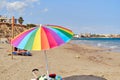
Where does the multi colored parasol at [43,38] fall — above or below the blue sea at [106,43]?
above

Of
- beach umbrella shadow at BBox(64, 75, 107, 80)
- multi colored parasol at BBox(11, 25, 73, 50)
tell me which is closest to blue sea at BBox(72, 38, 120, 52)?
beach umbrella shadow at BBox(64, 75, 107, 80)

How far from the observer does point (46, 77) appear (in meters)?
7.73

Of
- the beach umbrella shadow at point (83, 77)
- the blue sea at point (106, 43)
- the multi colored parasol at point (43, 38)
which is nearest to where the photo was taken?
the multi colored parasol at point (43, 38)

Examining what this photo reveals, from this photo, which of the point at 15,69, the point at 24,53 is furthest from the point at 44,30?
the point at 24,53

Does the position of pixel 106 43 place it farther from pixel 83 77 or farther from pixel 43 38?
pixel 43 38

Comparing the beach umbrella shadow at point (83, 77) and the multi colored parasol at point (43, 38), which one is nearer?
the multi colored parasol at point (43, 38)

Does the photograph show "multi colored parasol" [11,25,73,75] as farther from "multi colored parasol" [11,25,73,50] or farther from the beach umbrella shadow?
the beach umbrella shadow

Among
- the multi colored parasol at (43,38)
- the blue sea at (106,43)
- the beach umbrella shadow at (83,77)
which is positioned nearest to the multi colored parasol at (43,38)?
the multi colored parasol at (43,38)

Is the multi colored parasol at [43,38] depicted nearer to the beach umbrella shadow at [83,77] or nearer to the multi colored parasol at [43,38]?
the multi colored parasol at [43,38]

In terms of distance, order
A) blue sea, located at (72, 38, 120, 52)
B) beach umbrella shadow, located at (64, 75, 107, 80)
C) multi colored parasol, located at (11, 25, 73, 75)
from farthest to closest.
Answer: 1. blue sea, located at (72, 38, 120, 52)
2. beach umbrella shadow, located at (64, 75, 107, 80)
3. multi colored parasol, located at (11, 25, 73, 75)

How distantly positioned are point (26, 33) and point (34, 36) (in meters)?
0.46

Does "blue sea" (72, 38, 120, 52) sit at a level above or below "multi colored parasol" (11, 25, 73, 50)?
below

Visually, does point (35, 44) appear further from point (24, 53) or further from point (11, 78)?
point (24, 53)

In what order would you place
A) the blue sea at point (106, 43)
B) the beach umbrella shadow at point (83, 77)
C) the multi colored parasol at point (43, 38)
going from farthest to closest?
the blue sea at point (106, 43)
the beach umbrella shadow at point (83, 77)
the multi colored parasol at point (43, 38)
